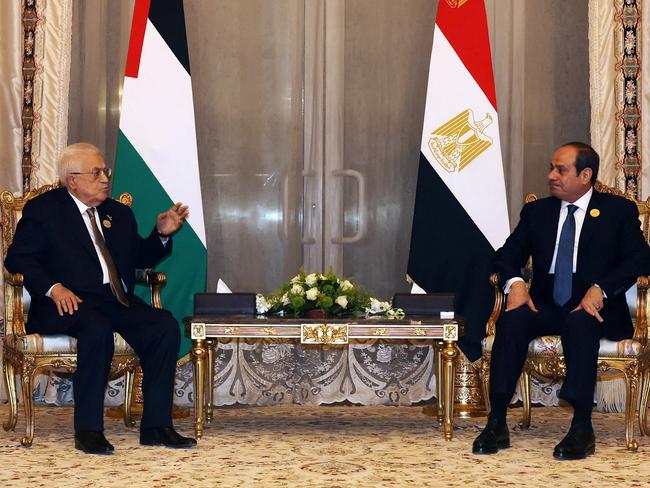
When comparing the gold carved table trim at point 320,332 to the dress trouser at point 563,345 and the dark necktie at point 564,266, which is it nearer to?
the dress trouser at point 563,345

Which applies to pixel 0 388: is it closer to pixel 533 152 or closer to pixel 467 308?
pixel 467 308

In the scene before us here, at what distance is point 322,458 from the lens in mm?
4055

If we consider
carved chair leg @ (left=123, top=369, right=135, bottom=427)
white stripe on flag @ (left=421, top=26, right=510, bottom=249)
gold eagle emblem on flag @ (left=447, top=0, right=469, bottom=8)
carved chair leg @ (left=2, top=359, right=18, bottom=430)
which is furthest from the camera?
gold eagle emblem on flag @ (left=447, top=0, right=469, bottom=8)

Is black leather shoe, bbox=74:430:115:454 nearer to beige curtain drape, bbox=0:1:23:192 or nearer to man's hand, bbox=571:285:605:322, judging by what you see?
beige curtain drape, bbox=0:1:23:192

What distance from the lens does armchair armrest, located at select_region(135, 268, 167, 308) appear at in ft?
15.9

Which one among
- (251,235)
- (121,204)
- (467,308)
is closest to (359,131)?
(251,235)

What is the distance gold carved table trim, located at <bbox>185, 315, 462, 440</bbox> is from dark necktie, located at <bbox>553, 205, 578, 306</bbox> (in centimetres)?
53

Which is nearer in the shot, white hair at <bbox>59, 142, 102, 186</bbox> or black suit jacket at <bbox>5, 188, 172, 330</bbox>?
black suit jacket at <bbox>5, 188, 172, 330</bbox>

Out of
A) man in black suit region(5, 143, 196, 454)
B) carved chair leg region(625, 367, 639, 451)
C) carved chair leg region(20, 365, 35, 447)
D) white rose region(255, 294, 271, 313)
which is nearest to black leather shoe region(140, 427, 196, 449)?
man in black suit region(5, 143, 196, 454)

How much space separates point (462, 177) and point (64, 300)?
90.6 inches

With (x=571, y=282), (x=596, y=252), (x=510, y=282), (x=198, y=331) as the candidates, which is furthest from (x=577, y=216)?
(x=198, y=331)

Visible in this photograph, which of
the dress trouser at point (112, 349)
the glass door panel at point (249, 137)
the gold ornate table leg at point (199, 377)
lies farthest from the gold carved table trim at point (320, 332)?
the glass door panel at point (249, 137)

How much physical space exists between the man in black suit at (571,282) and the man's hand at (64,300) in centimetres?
183

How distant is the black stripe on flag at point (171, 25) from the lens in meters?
5.40
